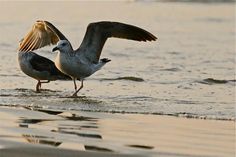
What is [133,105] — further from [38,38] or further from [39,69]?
[38,38]

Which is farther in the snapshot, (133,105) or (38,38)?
(38,38)

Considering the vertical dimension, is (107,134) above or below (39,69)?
below

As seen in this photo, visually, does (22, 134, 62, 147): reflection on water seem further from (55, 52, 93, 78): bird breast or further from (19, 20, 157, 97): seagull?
(55, 52, 93, 78): bird breast

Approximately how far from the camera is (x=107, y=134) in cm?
716

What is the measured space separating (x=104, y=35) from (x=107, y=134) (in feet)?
13.3

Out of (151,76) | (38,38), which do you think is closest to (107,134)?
(38,38)

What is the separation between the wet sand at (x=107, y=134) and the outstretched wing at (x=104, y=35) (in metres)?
2.35

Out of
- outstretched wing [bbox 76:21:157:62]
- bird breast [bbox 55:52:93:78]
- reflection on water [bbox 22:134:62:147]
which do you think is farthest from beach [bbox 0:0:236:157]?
outstretched wing [bbox 76:21:157:62]

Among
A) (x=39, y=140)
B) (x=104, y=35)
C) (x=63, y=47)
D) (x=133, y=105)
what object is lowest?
(x=39, y=140)

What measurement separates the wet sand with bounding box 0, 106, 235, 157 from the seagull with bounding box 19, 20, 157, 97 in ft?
5.87

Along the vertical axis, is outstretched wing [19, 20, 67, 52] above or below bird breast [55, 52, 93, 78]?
above

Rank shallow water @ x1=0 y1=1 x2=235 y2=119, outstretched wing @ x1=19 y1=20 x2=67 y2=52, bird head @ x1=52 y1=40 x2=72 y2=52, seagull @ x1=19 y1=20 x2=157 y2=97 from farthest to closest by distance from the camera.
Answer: outstretched wing @ x1=19 y1=20 x2=67 y2=52 < seagull @ x1=19 y1=20 x2=157 y2=97 < bird head @ x1=52 y1=40 x2=72 y2=52 < shallow water @ x1=0 y1=1 x2=235 y2=119

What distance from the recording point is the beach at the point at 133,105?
6531 millimetres

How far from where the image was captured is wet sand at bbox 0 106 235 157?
6262 mm
